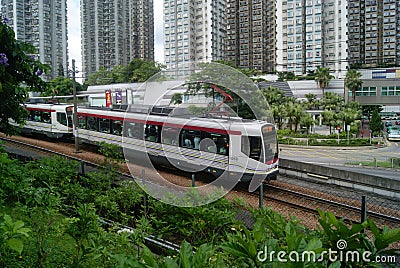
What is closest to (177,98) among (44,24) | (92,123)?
(92,123)

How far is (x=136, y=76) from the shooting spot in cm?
4566

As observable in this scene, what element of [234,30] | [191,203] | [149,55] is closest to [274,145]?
[191,203]

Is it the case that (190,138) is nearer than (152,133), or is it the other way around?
(190,138)

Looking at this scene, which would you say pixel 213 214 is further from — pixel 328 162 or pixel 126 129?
pixel 328 162

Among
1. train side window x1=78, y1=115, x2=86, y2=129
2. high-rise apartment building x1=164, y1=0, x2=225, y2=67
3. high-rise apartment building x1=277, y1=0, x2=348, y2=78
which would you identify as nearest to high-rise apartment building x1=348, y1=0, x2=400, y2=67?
high-rise apartment building x1=277, y1=0, x2=348, y2=78

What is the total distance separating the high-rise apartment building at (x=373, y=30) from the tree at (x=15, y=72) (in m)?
70.1

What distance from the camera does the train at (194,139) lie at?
36.8 feet

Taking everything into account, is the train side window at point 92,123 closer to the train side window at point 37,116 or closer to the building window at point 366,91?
the train side window at point 37,116

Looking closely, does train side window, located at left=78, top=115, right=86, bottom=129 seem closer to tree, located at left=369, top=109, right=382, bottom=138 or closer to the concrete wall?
the concrete wall

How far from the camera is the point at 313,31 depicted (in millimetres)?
56188

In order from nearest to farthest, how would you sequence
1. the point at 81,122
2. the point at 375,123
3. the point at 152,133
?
the point at 152,133 < the point at 81,122 < the point at 375,123

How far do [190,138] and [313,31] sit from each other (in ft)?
163

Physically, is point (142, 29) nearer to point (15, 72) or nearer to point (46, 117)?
point (46, 117)

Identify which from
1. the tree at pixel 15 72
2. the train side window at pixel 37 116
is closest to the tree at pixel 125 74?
the train side window at pixel 37 116
